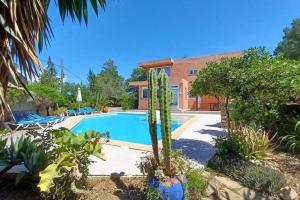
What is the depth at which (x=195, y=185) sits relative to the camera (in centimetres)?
493

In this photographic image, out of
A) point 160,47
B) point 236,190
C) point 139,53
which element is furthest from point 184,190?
point 139,53

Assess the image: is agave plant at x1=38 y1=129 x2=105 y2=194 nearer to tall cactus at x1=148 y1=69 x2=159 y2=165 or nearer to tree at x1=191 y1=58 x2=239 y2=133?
tall cactus at x1=148 y1=69 x2=159 y2=165

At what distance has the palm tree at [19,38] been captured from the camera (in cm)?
313

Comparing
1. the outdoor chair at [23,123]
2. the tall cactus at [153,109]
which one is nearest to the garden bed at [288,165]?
the tall cactus at [153,109]

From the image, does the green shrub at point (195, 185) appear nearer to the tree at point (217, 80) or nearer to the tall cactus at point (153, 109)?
the tall cactus at point (153, 109)

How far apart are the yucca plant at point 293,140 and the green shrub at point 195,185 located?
4.64m

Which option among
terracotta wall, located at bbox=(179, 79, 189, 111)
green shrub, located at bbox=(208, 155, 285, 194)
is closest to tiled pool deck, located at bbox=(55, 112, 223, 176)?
green shrub, located at bbox=(208, 155, 285, 194)

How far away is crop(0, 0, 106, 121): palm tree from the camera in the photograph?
10.3 feet

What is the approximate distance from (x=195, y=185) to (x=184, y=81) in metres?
24.2

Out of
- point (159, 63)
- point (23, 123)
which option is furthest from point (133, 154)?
point (159, 63)

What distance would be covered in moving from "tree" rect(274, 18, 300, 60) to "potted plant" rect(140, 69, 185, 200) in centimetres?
4296

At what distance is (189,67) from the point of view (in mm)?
30203

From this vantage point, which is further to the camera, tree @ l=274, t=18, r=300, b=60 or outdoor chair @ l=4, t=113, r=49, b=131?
tree @ l=274, t=18, r=300, b=60

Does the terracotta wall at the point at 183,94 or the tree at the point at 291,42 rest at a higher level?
the tree at the point at 291,42
